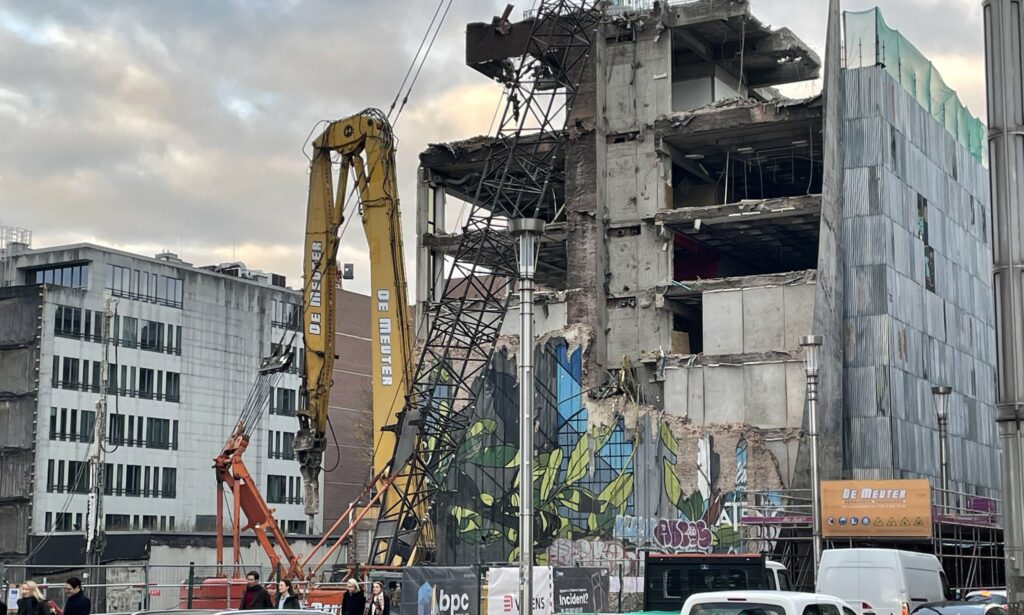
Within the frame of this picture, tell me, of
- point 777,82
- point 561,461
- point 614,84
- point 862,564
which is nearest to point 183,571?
point 561,461

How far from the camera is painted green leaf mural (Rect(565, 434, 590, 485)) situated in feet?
173

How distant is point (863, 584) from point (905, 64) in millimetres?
36850

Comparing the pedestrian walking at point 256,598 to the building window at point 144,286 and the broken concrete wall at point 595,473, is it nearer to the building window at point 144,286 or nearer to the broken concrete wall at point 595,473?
the broken concrete wall at point 595,473

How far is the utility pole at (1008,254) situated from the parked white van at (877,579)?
45.4 ft

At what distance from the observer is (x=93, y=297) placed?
79.8m

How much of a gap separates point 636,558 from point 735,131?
19224mm

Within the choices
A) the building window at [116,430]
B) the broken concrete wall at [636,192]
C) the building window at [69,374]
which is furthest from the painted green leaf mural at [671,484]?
the building window at [116,430]

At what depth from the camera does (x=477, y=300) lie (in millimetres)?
54031

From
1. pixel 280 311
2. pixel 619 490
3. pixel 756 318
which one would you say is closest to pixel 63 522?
pixel 280 311

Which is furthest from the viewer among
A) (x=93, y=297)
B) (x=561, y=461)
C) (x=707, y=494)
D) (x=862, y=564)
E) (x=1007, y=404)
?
(x=93, y=297)

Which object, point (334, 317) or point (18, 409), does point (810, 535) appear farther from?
point (18, 409)

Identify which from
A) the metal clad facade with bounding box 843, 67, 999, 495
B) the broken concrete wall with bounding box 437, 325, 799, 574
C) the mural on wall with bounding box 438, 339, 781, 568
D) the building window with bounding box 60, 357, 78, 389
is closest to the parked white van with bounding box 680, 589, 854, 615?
the mural on wall with bounding box 438, 339, 781, 568

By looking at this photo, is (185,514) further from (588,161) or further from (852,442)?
(852,442)

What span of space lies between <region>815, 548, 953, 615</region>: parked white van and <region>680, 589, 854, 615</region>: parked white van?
1168 centimetres
